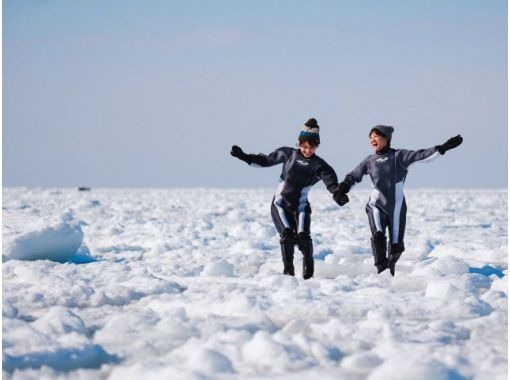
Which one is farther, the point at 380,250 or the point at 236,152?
the point at 236,152

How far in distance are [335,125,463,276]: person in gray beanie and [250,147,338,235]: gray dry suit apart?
0.72 ft

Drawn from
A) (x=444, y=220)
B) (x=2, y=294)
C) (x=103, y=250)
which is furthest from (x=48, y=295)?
(x=444, y=220)

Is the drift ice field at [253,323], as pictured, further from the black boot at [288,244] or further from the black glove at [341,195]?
the black glove at [341,195]

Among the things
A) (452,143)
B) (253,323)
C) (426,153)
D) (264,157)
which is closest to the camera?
(253,323)

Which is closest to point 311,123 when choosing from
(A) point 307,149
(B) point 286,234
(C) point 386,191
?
(A) point 307,149

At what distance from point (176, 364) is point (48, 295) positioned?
2180 millimetres

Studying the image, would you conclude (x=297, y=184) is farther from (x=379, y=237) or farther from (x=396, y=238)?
(x=396, y=238)

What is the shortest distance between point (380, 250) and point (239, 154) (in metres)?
1.58

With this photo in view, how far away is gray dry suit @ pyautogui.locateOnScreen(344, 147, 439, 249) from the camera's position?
7699 millimetres

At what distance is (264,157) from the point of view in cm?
788

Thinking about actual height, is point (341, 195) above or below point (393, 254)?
above

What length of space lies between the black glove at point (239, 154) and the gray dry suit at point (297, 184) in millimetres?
293

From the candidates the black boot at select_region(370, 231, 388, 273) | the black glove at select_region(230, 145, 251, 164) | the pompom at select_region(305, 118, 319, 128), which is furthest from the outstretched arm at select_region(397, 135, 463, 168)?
the black glove at select_region(230, 145, 251, 164)

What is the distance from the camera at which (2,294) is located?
606 cm
